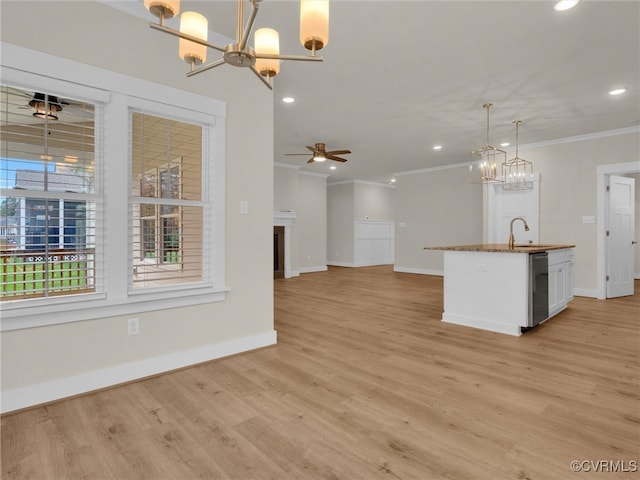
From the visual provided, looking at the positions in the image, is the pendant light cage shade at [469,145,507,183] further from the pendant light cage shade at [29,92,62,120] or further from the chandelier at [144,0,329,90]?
the pendant light cage shade at [29,92,62,120]

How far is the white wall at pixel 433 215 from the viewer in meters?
8.22

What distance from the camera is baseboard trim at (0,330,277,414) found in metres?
2.17

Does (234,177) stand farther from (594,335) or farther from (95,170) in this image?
(594,335)

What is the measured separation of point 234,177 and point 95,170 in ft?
3.48

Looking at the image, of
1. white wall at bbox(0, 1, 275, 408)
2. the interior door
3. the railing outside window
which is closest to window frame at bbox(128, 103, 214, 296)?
white wall at bbox(0, 1, 275, 408)

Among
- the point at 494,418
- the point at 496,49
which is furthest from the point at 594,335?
the point at 496,49

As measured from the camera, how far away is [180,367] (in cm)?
281

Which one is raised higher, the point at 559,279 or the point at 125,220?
the point at 125,220

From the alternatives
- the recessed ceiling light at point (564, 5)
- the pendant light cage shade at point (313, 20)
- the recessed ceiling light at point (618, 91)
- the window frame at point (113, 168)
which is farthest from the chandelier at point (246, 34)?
the recessed ceiling light at point (618, 91)

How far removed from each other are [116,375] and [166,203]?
1.32m

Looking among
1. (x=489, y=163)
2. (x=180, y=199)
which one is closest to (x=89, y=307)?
(x=180, y=199)

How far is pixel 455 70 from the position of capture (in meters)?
3.65

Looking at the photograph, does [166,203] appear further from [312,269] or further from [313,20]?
[312,269]

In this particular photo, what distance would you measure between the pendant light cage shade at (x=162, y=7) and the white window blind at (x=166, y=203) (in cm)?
127
